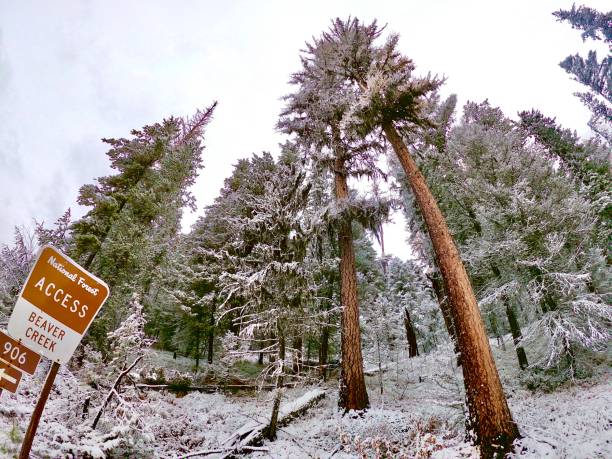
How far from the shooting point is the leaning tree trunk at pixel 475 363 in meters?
6.14

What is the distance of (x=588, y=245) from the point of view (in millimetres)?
13141

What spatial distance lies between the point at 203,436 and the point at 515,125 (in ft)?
79.4

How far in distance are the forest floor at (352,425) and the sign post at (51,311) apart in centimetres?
335

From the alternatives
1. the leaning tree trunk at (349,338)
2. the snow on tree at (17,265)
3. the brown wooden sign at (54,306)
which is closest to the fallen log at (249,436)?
the leaning tree trunk at (349,338)

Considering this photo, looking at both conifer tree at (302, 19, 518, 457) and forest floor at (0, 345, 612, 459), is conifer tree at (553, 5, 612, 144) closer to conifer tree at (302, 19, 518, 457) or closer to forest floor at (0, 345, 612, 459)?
conifer tree at (302, 19, 518, 457)

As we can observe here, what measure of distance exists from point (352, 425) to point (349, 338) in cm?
254

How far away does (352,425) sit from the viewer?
28.8 ft

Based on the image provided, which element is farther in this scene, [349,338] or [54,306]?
[349,338]

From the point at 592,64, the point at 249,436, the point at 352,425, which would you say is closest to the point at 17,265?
the point at 249,436

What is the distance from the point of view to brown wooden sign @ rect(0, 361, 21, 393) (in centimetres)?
286

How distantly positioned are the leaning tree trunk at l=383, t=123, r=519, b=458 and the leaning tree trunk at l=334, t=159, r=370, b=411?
372 centimetres

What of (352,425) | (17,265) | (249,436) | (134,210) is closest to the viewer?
(249,436)

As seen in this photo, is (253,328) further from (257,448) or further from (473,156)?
(473,156)

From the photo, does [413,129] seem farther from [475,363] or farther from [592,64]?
[475,363]
